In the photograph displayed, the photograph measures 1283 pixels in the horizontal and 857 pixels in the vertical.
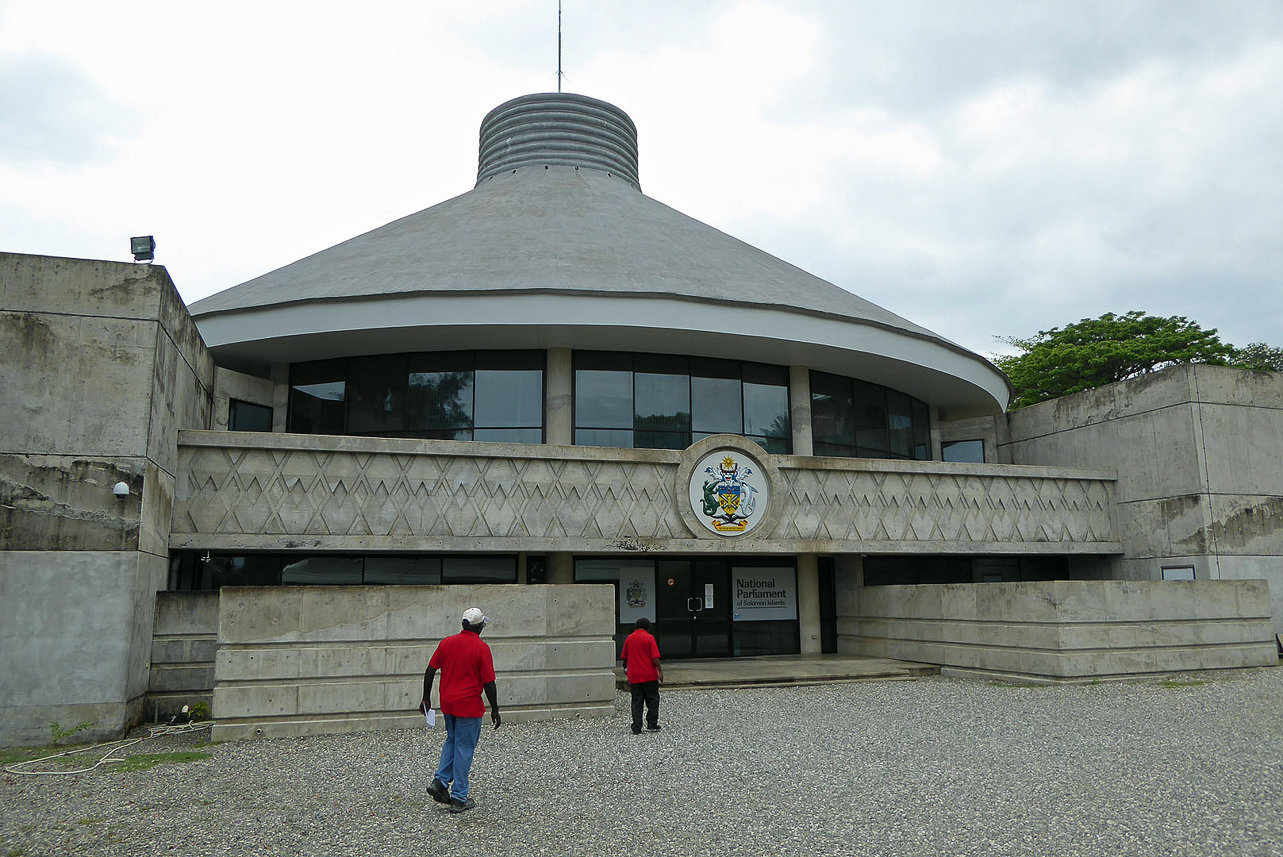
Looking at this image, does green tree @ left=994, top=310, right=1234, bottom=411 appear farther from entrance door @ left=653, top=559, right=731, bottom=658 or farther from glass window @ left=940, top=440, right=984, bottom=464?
entrance door @ left=653, top=559, right=731, bottom=658

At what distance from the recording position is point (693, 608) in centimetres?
2183

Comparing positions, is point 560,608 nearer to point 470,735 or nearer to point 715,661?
point 470,735

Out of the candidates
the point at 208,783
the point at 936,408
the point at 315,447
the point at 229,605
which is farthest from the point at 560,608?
the point at 936,408

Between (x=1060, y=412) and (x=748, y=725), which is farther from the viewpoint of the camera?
(x=1060, y=412)

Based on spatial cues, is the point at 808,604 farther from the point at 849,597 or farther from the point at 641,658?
the point at 641,658

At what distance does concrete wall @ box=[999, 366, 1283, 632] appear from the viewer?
21.7m

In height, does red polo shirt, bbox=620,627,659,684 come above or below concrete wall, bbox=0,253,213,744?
below

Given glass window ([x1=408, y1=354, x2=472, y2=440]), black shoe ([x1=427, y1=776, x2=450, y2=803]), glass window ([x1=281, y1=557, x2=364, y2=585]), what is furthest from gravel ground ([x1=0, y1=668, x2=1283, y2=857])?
glass window ([x1=408, y1=354, x2=472, y2=440])

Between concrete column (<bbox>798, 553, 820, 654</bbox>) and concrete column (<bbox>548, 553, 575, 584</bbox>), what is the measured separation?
5.85 meters

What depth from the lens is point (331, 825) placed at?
768cm

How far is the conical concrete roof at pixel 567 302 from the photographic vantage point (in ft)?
66.1

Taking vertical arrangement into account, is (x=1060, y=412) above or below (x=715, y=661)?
above

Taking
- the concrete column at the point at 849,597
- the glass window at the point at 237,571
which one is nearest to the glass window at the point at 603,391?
the concrete column at the point at 849,597

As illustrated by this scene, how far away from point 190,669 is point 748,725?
28.8ft
